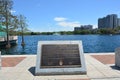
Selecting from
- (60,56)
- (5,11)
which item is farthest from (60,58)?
(5,11)

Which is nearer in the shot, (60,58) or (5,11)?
(60,58)

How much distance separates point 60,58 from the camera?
11914 mm

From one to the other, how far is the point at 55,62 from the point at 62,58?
0.37 metres

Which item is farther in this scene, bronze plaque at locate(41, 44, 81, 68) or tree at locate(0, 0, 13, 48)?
tree at locate(0, 0, 13, 48)

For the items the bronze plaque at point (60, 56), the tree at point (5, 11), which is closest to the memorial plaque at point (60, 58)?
the bronze plaque at point (60, 56)

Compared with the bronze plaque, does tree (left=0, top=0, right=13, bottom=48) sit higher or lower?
higher

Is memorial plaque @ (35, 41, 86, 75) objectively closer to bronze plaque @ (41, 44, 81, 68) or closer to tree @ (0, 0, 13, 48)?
bronze plaque @ (41, 44, 81, 68)

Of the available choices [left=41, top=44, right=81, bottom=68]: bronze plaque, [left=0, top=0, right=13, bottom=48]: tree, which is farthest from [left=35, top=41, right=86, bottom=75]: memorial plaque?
[left=0, top=0, right=13, bottom=48]: tree

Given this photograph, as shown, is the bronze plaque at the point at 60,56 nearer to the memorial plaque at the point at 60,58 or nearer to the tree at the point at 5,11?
the memorial plaque at the point at 60,58

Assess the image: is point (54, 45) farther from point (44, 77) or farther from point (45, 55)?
point (44, 77)

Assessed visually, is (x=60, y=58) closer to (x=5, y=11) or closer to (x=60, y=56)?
(x=60, y=56)

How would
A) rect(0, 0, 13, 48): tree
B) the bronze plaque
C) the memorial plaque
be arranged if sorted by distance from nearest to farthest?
the memorial plaque → the bronze plaque → rect(0, 0, 13, 48): tree

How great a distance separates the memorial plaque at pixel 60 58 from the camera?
38.0 feet

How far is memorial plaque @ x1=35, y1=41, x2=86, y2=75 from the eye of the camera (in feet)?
38.0
